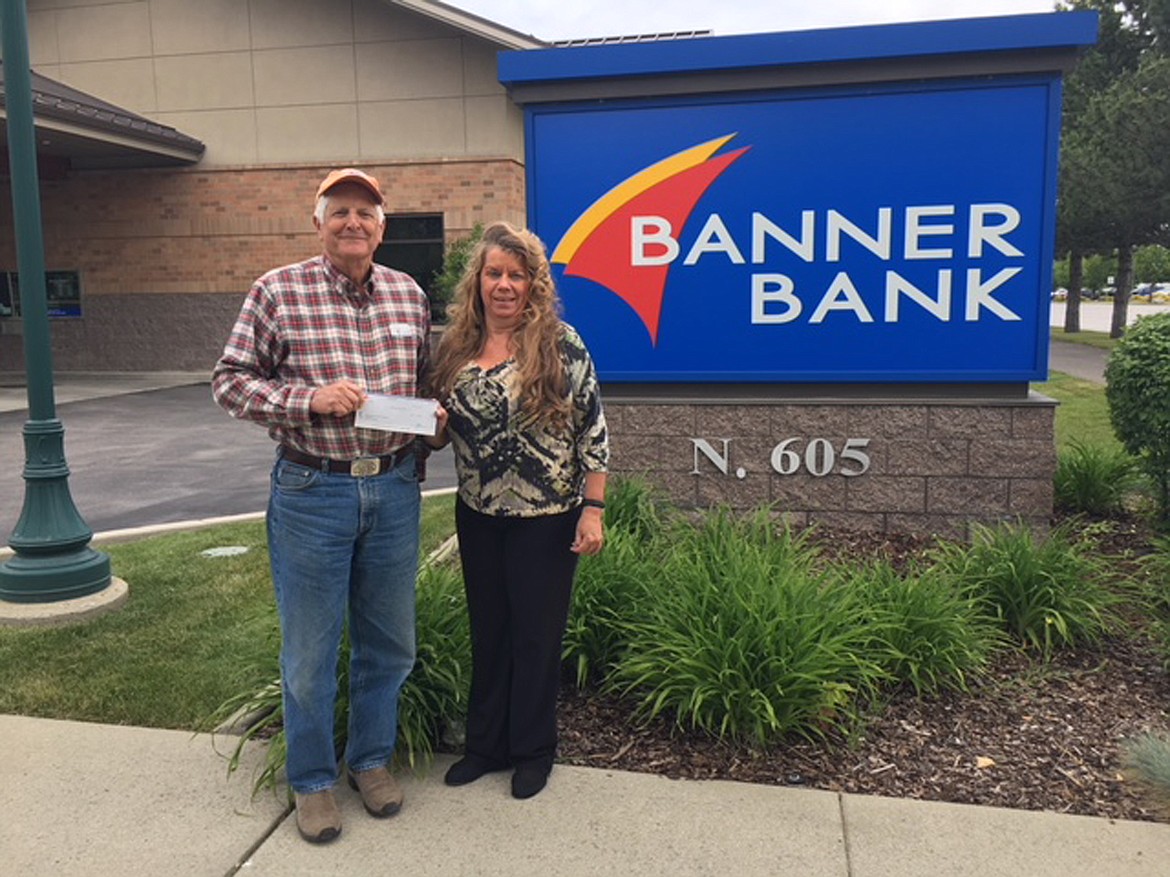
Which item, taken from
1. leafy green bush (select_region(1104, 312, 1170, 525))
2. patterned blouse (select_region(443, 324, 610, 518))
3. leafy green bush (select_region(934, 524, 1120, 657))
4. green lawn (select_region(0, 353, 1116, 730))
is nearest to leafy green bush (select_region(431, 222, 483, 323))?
green lawn (select_region(0, 353, 1116, 730))

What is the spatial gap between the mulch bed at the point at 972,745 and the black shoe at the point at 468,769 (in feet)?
0.89

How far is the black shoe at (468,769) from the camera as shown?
3.32m

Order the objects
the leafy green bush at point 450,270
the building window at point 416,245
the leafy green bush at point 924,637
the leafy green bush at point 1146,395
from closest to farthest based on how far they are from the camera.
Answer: the leafy green bush at point 924,637, the leafy green bush at point 1146,395, the leafy green bush at point 450,270, the building window at point 416,245

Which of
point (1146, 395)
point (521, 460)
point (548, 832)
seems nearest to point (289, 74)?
point (1146, 395)

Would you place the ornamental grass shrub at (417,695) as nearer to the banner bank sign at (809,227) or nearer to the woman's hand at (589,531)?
the woman's hand at (589,531)

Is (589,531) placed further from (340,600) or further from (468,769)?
(468,769)

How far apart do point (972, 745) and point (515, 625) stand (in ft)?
5.42

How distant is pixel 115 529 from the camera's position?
7.09 meters

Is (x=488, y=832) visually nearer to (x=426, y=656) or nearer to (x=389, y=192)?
(x=426, y=656)

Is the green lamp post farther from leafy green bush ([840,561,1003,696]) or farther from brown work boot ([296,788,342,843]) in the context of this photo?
leafy green bush ([840,561,1003,696])

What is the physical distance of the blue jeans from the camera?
2834mm

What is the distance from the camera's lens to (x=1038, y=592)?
13.9ft

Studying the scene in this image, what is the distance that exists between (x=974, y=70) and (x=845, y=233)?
3.32 feet

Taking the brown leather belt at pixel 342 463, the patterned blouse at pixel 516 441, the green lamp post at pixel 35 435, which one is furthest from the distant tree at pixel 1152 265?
the brown leather belt at pixel 342 463
